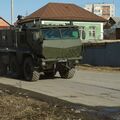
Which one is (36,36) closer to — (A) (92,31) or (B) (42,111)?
(B) (42,111)

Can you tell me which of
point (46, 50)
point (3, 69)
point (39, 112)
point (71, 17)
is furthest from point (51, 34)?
point (71, 17)

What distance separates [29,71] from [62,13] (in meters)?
50.3

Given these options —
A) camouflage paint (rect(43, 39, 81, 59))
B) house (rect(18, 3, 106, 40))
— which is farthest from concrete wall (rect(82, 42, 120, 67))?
house (rect(18, 3, 106, 40))

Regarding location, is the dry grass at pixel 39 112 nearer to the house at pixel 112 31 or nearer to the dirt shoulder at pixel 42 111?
the dirt shoulder at pixel 42 111

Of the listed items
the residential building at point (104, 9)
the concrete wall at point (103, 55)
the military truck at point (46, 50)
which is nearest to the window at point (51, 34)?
the military truck at point (46, 50)

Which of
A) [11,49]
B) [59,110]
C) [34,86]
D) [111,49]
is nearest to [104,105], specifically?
[59,110]

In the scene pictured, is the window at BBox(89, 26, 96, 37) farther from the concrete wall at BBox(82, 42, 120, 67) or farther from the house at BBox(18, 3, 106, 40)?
the concrete wall at BBox(82, 42, 120, 67)

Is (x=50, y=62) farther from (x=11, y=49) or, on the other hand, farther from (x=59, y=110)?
(x=59, y=110)

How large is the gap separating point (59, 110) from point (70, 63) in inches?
409

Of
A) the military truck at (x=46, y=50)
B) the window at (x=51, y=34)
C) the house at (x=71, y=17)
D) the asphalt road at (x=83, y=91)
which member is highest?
the house at (x=71, y=17)

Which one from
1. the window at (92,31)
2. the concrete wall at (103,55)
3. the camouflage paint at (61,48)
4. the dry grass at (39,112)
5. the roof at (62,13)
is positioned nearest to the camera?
the dry grass at (39,112)

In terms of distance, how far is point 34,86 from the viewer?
1902 centimetres

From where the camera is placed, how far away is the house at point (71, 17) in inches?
2729

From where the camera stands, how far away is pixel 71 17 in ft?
231
